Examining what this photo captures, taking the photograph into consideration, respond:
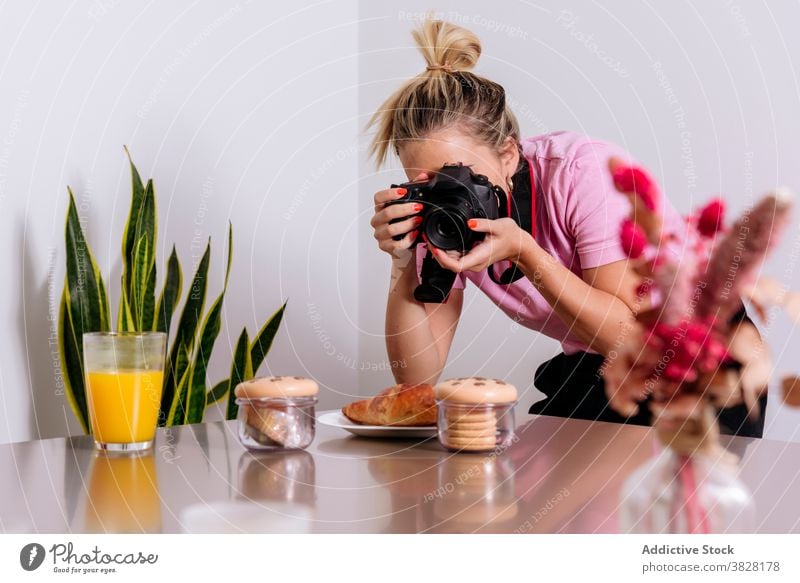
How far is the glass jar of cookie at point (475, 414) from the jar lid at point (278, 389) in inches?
4.1

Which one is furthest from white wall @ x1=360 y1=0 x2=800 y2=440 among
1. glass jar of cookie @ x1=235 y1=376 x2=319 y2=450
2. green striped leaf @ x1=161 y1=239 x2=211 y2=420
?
glass jar of cookie @ x1=235 y1=376 x2=319 y2=450

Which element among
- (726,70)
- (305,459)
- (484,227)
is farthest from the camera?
(726,70)

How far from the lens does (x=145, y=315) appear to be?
1206mm

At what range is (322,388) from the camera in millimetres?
1780

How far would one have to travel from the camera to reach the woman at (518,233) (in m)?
0.98

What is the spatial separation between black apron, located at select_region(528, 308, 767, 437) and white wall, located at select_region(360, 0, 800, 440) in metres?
0.30

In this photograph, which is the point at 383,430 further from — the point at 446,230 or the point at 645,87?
the point at 645,87

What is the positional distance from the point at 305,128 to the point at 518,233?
902 millimetres

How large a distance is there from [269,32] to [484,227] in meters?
0.87

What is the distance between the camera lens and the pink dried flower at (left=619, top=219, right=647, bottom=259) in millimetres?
313

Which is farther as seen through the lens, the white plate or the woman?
the woman

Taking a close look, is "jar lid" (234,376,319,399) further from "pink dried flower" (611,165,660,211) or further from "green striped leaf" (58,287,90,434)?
"green striped leaf" (58,287,90,434)
